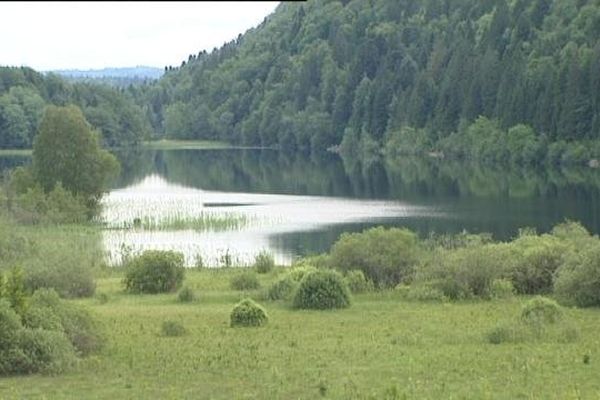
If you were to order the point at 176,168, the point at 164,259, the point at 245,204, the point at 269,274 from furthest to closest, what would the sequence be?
the point at 176,168 → the point at 245,204 → the point at 269,274 → the point at 164,259

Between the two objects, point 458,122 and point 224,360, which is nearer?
point 224,360

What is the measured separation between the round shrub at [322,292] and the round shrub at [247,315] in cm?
451

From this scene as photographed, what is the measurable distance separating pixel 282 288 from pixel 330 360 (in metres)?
14.1

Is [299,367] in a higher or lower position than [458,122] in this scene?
lower

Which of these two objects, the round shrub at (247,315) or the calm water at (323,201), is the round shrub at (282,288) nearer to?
the round shrub at (247,315)

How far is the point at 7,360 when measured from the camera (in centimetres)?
2602

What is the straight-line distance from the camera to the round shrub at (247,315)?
33.5 metres

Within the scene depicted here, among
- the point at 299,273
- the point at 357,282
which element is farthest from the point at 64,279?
the point at 357,282

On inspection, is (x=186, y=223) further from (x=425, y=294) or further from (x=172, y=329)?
(x=172, y=329)

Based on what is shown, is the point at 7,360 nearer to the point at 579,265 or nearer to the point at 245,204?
the point at 579,265

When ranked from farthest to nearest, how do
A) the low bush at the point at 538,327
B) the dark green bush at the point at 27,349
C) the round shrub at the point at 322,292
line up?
the round shrub at the point at 322,292 → the low bush at the point at 538,327 → the dark green bush at the point at 27,349

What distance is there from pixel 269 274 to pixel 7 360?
79.8 feet

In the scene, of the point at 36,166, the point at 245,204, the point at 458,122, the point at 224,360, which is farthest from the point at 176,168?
the point at 224,360

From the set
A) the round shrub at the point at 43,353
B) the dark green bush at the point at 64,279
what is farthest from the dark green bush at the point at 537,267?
the round shrub at the point at 43,353
